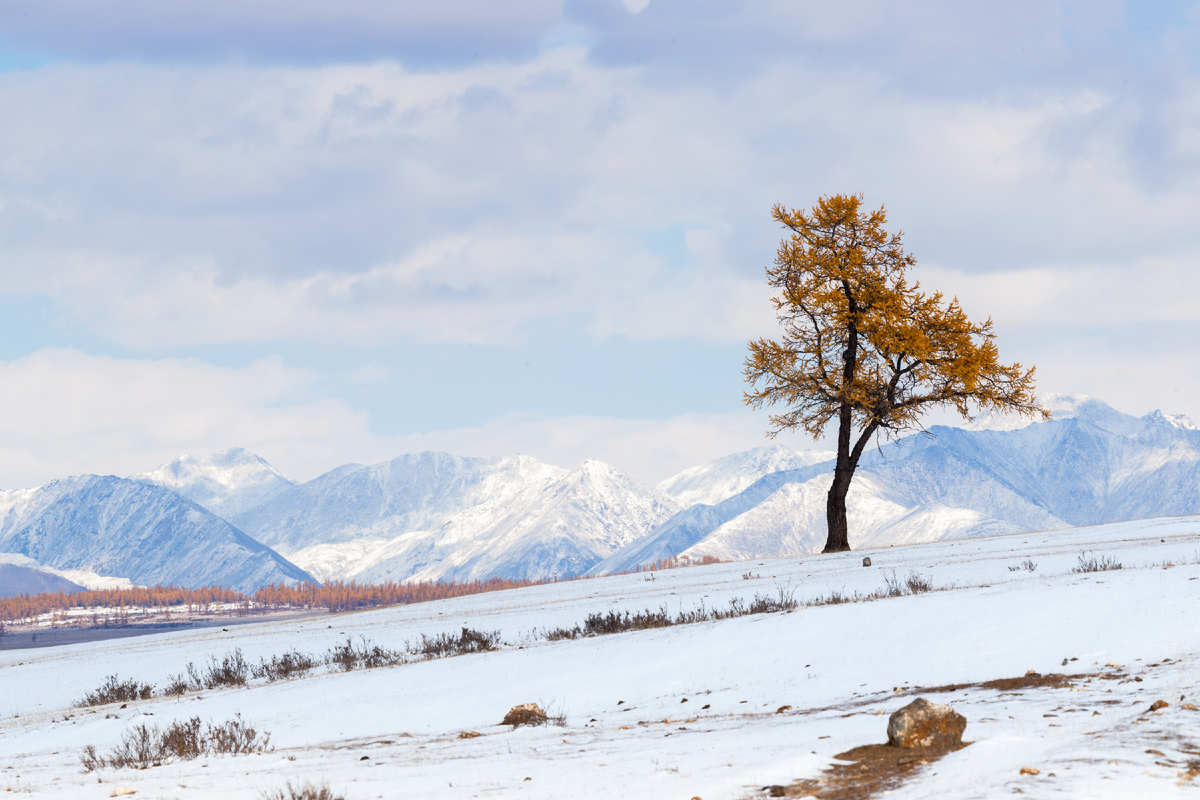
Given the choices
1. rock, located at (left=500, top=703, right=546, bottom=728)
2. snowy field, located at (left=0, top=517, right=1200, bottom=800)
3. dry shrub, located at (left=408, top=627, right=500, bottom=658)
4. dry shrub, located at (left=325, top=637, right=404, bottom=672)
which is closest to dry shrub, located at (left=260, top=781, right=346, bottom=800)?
snowy field, located at (left=0, top=517, right=1200, bottom=800)

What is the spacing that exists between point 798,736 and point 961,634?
207 inches

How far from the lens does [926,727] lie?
846cm

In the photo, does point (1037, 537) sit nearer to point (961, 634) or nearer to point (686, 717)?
point (961, 634)

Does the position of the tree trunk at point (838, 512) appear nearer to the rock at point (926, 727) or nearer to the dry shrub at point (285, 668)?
the dry shrub at point (285, 668)

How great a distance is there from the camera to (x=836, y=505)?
3666 cm

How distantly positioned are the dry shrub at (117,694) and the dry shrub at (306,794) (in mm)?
13342

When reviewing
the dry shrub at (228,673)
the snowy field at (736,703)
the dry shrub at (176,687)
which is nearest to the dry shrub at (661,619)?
the snowy field at (736,703)

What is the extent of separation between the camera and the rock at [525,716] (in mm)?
12742

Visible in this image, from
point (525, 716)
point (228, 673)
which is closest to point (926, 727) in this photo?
point (525, 716)

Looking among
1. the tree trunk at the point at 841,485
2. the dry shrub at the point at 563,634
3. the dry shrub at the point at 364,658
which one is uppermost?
the tree trunk at the point at 841,485

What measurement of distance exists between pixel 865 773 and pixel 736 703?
16.2 ft

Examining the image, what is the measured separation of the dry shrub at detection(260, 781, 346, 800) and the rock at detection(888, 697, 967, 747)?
4.42 meters

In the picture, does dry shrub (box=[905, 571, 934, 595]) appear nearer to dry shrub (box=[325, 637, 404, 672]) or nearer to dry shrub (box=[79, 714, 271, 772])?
dry shrub (box=[325, 637, 404, 672])

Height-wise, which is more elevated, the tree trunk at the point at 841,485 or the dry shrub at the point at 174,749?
the tree trunk at the point at 841,485
